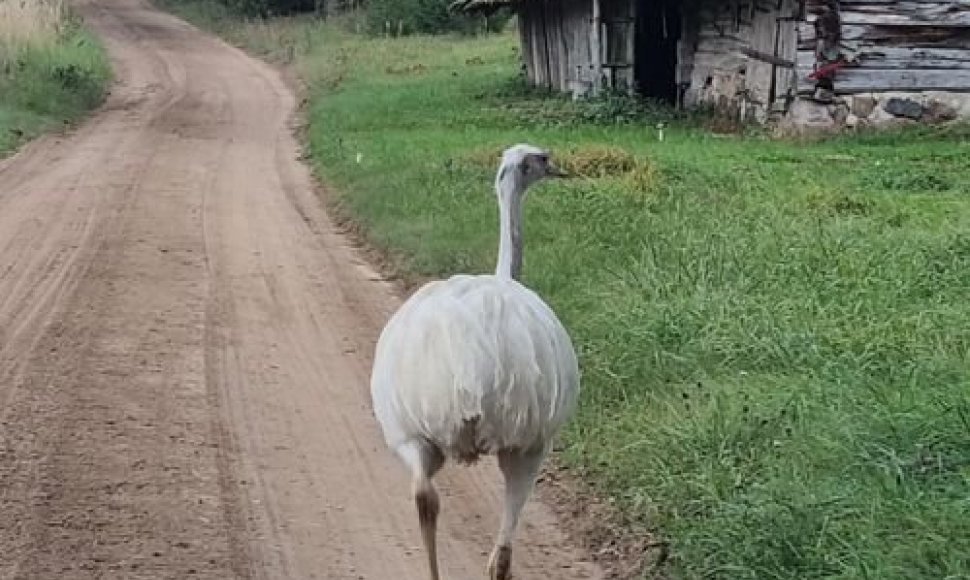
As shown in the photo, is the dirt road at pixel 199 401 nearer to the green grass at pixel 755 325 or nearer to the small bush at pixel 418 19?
the green grass at pixel 755 325

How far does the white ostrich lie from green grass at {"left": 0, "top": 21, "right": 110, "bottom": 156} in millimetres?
16430

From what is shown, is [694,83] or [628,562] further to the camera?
[694,83]

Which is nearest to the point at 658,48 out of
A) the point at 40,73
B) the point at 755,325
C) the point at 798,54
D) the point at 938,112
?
the point at 798,54

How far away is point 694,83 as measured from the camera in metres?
25.6

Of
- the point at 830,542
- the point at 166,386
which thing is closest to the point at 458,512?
the point at 830,542

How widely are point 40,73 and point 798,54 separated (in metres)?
13.4

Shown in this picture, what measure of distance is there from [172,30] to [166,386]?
38.5m

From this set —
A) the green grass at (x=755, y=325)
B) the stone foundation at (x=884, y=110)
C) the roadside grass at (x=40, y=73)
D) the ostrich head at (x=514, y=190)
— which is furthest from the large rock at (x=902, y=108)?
the ostrich head at (x=514, y=190)

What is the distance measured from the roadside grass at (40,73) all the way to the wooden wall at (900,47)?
443 inches

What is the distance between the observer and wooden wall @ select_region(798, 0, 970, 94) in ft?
70.8

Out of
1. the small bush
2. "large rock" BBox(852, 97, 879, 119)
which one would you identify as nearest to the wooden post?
"large rock" BBox(852, 97, 879, 119)

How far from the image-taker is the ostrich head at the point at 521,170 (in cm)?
748

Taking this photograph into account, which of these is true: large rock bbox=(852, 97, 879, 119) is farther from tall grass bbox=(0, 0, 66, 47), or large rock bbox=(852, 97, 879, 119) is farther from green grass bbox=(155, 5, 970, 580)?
tall grass bbox=(0, 0, 66, 47)

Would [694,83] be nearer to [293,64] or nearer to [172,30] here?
[293,64]
